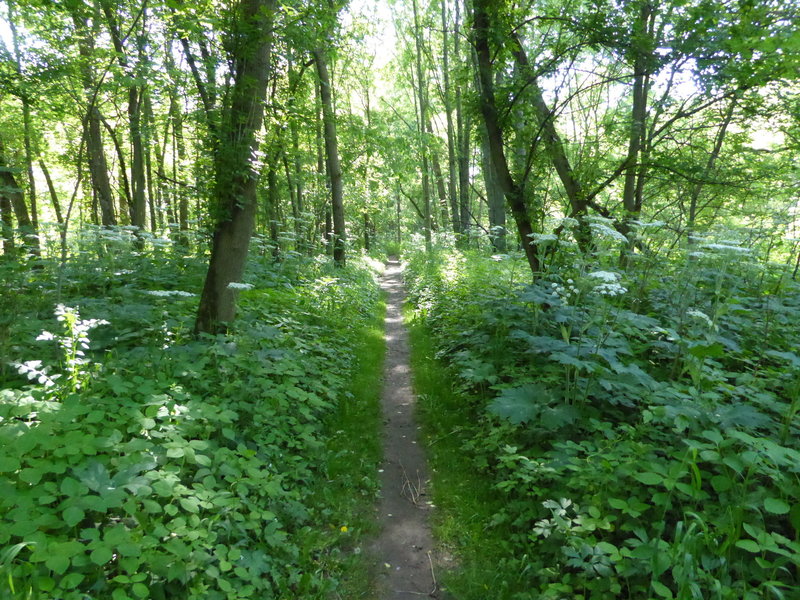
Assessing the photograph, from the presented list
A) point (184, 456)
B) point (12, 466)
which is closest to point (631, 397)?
point (184, 456)

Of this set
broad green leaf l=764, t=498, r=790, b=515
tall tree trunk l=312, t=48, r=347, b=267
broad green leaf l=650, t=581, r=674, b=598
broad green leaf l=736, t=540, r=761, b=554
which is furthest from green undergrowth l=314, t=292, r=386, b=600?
tall tree trunk l=312, t=48, r=347, b=267

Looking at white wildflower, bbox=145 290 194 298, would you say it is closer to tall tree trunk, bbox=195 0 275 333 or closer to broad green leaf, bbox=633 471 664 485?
tall tree trunk, bbox=195 0 275 333

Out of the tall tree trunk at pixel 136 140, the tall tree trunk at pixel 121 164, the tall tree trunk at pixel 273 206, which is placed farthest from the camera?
the tall tree trunk at pixel 121 164

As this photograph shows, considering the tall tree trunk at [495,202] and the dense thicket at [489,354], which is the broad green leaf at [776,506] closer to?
the dense thicket at [489,354]

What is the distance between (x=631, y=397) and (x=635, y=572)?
1773mm

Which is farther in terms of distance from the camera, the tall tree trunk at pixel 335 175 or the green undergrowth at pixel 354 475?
the tall tree trunk at pixel 335 175

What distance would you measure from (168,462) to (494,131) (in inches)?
235

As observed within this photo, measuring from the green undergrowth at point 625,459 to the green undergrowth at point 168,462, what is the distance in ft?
3.74

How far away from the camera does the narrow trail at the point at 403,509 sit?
3.06m

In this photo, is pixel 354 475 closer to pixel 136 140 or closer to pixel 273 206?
pixel 273 206

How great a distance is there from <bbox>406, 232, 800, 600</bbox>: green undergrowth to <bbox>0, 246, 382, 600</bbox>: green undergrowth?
1.14 metres

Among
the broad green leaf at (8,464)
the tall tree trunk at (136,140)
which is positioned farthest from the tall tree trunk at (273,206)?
the broad green leaf at (8,464)

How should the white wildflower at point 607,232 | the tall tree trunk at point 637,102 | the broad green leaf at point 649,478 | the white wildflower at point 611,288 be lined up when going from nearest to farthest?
1. the broad green leaf at point 649,478
2. the white wildflower at point 611,288
3. the white wildflower at point 607,232
4. the tall tree trunk at point 637,102

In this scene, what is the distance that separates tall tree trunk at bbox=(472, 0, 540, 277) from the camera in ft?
20.7
